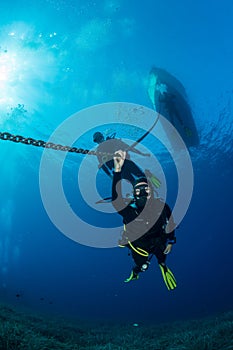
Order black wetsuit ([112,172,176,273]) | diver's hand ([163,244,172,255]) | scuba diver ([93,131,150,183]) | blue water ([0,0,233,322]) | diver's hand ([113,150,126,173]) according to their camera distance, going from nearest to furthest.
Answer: diver's hand ([113,150,126,173]), black wetsuit ([112,172,176,273]), diver's hand ([163,244,172,255]), scuba diver ([93,131,150,183]), blue water ([0,0,233,322])

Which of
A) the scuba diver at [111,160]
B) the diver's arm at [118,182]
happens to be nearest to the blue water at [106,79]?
the scuba diver at [111,160]

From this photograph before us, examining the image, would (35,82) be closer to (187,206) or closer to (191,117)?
(191,117)

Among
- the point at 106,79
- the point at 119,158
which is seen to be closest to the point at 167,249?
the point at 119,158

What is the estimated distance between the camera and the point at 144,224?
5137 mm

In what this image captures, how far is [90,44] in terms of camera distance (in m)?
14.6

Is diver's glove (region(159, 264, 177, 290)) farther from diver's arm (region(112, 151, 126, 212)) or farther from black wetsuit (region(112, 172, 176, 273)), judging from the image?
diver's arm (region(112, 151, 126, 212))

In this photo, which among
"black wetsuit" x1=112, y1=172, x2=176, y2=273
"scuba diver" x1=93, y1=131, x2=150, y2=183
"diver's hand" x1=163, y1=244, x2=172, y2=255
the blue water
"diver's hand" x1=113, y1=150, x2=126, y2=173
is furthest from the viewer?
the blue water

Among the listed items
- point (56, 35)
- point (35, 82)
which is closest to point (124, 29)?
point (56, 35)

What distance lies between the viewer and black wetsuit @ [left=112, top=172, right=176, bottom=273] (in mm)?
5130

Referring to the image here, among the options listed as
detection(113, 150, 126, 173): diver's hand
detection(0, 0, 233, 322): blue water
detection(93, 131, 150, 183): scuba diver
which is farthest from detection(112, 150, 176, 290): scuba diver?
detection(0, 0, 233, 322): blue water

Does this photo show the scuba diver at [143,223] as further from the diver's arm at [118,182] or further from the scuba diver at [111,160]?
the scuba diver at [111,160]

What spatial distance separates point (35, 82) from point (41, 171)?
16855mm

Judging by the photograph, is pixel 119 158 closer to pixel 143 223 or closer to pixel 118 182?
pixel 118 182

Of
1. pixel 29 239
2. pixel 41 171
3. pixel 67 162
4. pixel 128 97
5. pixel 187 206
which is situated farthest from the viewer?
pixel 29 239
